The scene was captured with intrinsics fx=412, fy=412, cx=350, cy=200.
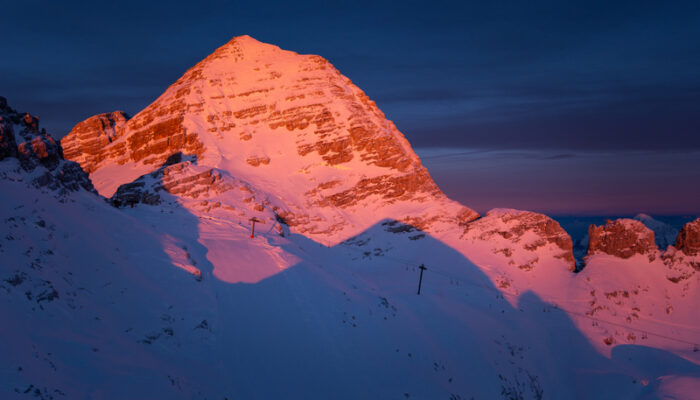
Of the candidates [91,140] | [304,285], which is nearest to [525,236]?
[304,285]

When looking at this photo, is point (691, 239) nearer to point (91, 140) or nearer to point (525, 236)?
point (525, 236)

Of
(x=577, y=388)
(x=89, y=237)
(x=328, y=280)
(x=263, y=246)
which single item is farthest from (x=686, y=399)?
(x=89, y=237)

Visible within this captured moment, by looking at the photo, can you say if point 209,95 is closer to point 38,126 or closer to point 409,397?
point 38,126

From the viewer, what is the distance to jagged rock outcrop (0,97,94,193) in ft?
58.9

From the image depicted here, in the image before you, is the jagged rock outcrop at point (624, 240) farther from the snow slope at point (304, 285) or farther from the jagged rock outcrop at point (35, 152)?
the jagged rock outcrop at point (35, 152)

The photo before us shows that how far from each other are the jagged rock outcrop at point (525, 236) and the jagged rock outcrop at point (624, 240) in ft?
13.8

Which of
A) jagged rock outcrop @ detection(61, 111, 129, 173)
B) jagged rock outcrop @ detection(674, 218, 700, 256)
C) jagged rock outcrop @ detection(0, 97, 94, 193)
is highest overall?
jagged rock outcrop @ detection(61, 111, 129, 173)

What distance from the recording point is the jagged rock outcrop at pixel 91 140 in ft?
262

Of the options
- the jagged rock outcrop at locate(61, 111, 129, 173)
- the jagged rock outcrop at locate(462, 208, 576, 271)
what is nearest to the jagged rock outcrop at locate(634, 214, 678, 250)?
the jagged rock outcrop at locate(462, 208, 576, 271)

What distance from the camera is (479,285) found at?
4266 cm

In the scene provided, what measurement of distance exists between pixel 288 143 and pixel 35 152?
182 ft

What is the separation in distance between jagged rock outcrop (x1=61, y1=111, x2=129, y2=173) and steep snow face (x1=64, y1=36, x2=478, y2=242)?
29 cm

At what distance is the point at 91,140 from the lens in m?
85.2

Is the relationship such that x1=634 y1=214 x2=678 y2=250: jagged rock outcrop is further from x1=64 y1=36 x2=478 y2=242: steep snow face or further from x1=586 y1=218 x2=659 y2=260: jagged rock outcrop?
x1=64 y1=36 x2=478 y2=242: steep snow face
